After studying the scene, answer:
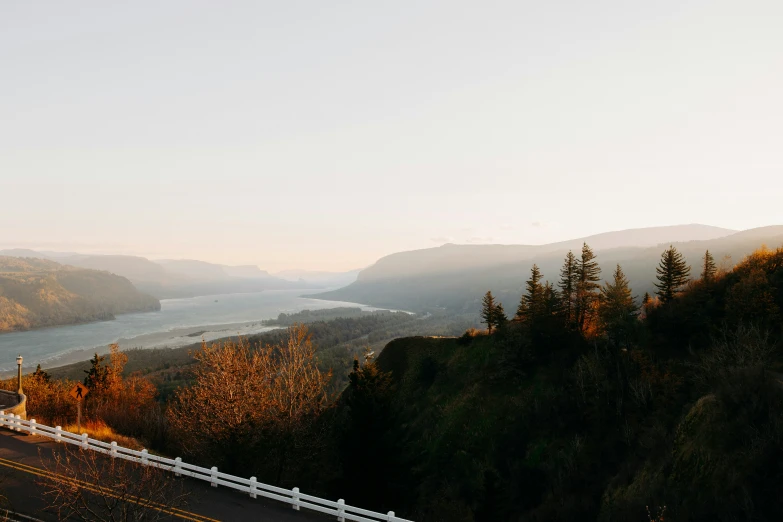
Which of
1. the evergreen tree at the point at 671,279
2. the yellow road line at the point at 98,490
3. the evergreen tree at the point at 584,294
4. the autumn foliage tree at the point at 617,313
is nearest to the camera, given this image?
the yellow road line at the point at 98,490

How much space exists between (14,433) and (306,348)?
1556cm

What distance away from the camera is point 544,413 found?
40.2 m

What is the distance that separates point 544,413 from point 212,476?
3356cm

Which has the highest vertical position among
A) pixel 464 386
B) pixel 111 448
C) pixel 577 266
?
pixel 577 266

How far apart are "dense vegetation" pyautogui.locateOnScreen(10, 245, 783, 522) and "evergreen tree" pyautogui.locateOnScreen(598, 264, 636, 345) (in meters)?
0.20

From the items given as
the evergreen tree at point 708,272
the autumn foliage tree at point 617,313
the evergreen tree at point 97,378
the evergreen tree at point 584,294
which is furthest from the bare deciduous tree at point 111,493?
the evergreen tree at point 708,272

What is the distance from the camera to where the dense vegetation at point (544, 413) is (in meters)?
20.4

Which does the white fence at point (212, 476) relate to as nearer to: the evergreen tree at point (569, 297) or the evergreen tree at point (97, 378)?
the evergreen tree at point (97, 378)

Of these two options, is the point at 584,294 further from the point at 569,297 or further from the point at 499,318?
the point at 499,318

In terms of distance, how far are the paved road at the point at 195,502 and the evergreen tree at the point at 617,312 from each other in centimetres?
3715

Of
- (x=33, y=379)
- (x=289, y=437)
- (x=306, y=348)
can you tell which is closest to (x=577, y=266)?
(x=306, y=348)

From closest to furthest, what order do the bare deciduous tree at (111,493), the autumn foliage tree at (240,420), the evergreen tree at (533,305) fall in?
the bare deciduous tree at (111,493), the autumn foliage tree at (240,420), the evergreen tree at (533,305)

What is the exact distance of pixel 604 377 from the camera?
125 ft

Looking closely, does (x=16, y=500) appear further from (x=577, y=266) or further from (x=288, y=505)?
(x=577, y=266)
